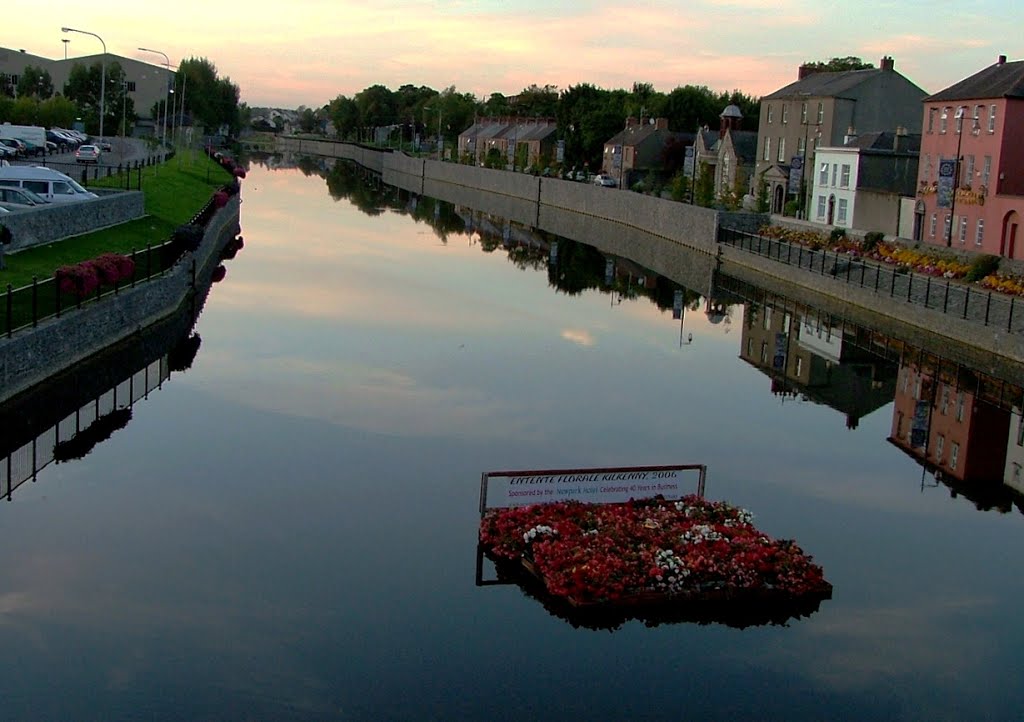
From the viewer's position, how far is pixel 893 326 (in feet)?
131

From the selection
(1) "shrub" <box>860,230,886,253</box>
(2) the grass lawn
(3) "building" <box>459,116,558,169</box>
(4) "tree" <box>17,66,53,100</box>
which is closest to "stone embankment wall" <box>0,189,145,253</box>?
(2) the grass lawn

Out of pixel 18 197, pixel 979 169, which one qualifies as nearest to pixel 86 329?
pixel 18 197

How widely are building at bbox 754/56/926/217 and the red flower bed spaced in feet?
181

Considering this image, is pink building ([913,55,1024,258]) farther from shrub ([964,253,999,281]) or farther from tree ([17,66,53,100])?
tree ([17,66,53,100])

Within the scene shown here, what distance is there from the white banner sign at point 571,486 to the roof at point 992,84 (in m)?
38.1

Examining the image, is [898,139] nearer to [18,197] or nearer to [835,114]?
[835,114]

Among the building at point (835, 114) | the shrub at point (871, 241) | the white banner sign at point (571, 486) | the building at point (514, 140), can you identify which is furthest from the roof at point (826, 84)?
the white banner sign at point (571, 486)

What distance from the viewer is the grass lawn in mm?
31078

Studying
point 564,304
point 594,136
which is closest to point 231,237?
point 564,304

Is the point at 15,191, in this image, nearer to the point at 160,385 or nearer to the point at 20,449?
the point at 160,385

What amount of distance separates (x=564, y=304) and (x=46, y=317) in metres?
22.8

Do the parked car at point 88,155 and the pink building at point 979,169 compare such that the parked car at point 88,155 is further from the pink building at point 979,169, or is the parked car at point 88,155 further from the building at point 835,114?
the pink building at point 979,169

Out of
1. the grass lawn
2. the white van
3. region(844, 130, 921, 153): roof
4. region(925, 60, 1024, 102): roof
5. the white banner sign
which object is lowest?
the white banner sign

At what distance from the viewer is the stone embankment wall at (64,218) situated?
109 ft
